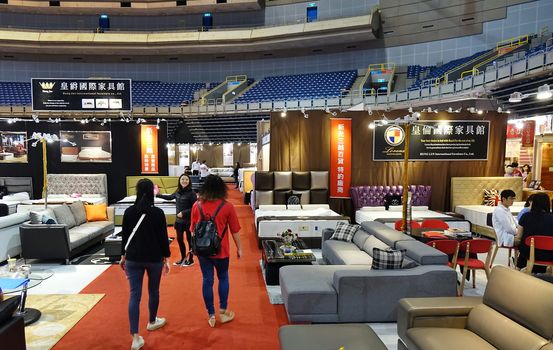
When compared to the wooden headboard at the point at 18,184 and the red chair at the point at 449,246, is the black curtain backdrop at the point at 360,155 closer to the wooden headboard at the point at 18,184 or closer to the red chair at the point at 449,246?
the red chair at the point at 449,246

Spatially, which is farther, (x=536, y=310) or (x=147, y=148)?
(x=147, y=148)

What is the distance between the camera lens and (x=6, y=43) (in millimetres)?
17781

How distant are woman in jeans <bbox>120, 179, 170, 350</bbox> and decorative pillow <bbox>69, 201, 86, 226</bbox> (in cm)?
403

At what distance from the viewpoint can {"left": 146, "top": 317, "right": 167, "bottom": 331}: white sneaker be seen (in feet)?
11.5

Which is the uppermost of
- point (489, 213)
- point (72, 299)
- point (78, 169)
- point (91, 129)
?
point (91, 129)

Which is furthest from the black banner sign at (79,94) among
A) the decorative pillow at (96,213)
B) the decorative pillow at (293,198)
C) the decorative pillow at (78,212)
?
the decorative pillow at (293,198)

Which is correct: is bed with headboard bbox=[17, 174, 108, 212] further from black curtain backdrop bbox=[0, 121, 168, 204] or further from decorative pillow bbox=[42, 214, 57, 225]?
decorative pillow bbox=[42, 214, 57, 225]

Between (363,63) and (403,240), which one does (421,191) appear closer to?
(403,240)

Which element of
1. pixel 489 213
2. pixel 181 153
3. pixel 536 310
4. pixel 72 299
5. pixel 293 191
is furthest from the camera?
pixel 181 153

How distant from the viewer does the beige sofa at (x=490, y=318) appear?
2.25m

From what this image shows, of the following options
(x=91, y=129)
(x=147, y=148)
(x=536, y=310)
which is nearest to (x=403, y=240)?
(x=536, y=310)

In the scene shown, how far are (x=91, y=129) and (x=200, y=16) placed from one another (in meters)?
12.6

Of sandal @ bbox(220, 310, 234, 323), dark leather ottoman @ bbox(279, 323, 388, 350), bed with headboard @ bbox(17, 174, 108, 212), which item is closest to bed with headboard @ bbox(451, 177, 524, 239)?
sandal @ bbox(220, 310, 234, 323)

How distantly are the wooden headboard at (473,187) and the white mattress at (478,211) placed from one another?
25 centimetres
